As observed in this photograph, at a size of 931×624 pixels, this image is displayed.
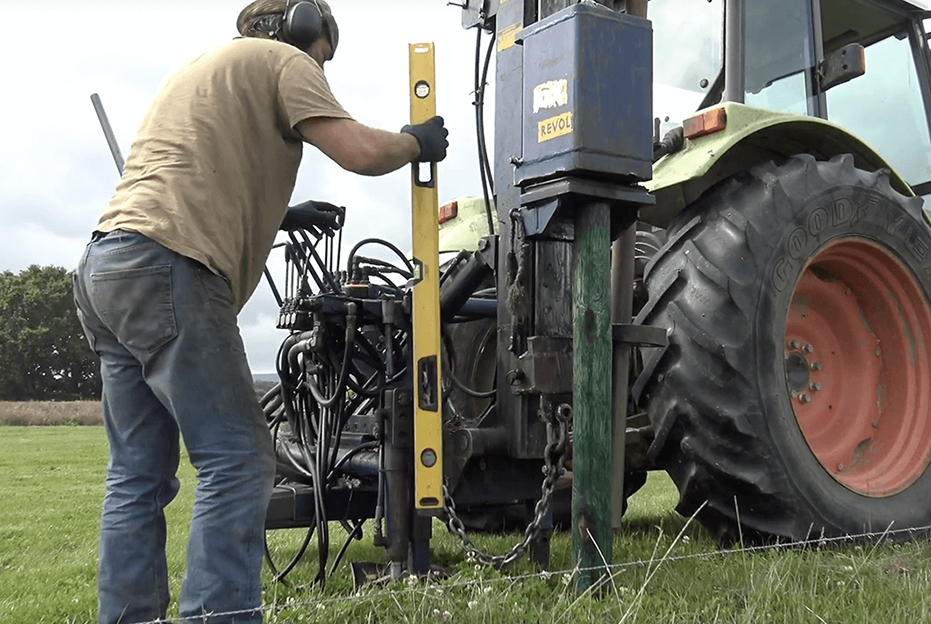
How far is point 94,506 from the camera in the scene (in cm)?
623

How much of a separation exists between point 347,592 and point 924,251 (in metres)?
2.47

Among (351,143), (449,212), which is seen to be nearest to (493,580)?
(351,143)

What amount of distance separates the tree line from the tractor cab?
3565cm

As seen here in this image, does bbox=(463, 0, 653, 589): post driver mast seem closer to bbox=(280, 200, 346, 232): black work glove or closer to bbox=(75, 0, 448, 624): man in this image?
bbox=(75, 0, 448, 624): man

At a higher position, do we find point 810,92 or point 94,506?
point 810,92

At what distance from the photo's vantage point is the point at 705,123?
10.4 feet

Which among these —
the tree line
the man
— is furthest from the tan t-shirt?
the tree line

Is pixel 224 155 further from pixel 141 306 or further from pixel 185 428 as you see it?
pixel 185 428

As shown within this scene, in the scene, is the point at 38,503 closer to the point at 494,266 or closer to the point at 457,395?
the point at 457,395

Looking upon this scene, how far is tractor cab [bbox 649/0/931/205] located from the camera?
3.82 meters

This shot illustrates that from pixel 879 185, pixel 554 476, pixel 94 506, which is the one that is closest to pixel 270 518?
pixel 554 476

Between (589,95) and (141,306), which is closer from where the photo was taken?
(141,306)

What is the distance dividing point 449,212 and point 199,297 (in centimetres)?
241

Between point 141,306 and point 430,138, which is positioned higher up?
point 430,138
